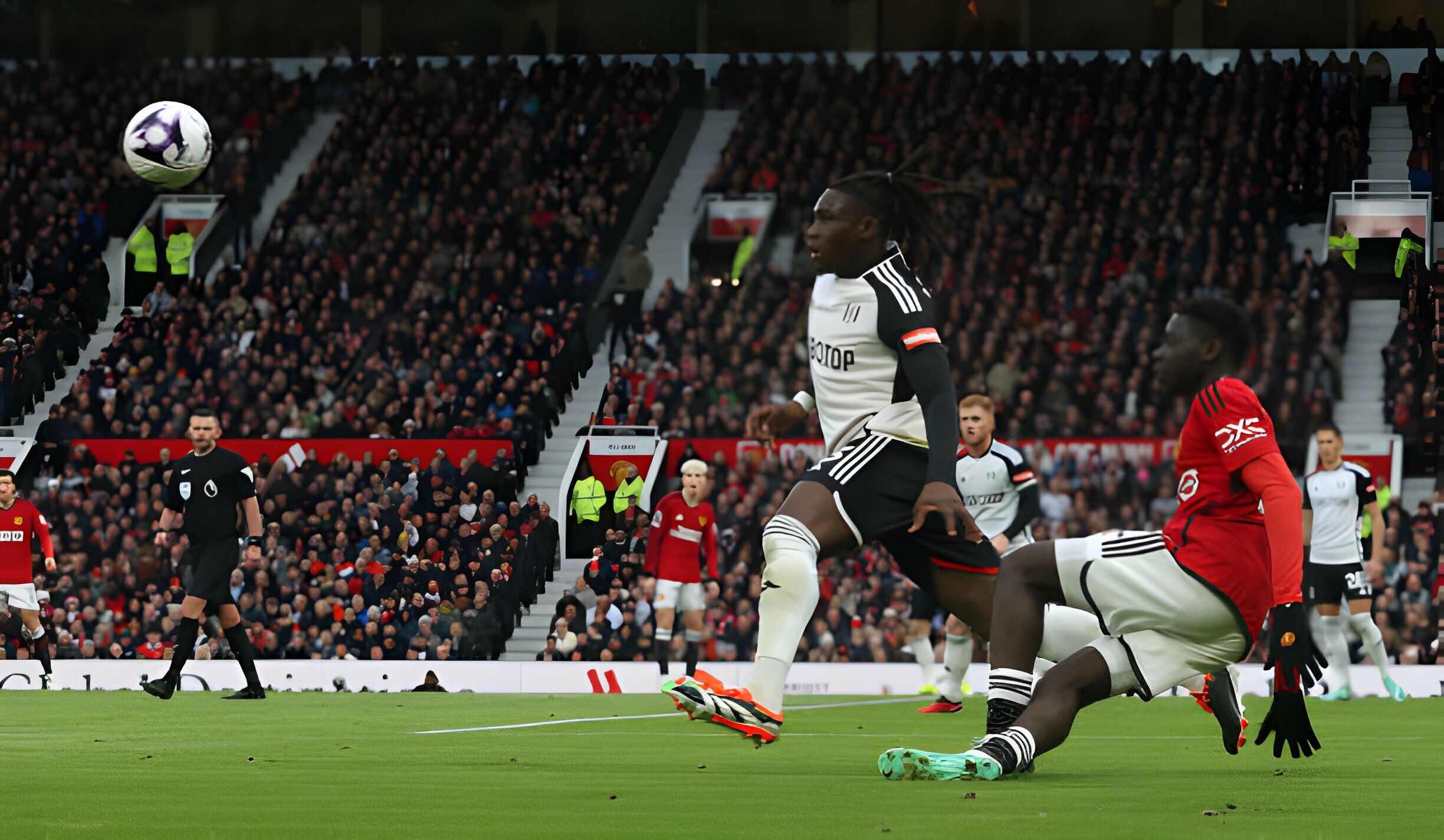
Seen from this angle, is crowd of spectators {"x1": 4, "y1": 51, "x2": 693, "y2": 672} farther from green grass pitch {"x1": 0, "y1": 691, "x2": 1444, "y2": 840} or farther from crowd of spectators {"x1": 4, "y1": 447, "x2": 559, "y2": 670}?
green grass pitch {"x1": 0, "y1": 691, "x2": 1444, "y2": 840}

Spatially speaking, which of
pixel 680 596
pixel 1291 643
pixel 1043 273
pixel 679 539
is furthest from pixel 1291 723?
pixel 1043 273

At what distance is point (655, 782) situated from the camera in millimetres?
6039

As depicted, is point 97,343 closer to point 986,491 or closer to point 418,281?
point 418,281

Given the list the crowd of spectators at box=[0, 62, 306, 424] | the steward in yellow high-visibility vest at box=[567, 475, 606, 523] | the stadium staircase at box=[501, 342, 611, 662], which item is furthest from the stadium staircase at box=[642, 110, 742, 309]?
the crowd of spectators at box=[0, 62, 306, 424]

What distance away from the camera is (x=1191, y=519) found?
6.11 metres

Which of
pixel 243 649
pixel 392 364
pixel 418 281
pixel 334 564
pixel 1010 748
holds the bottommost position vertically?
pixel 334 564

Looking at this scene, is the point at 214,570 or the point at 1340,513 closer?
the point at 214,570

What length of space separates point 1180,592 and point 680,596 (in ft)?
38.3

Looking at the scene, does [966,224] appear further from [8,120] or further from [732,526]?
[8,120]

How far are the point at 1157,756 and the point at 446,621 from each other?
13.2 meters

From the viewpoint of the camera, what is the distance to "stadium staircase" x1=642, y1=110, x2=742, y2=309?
28.5 m

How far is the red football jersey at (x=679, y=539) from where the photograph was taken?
55.8ft

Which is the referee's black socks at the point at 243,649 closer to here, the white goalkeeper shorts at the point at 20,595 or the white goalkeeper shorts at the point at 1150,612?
the white goalkeeper shorts at the point at 20,595

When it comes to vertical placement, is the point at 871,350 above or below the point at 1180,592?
above
